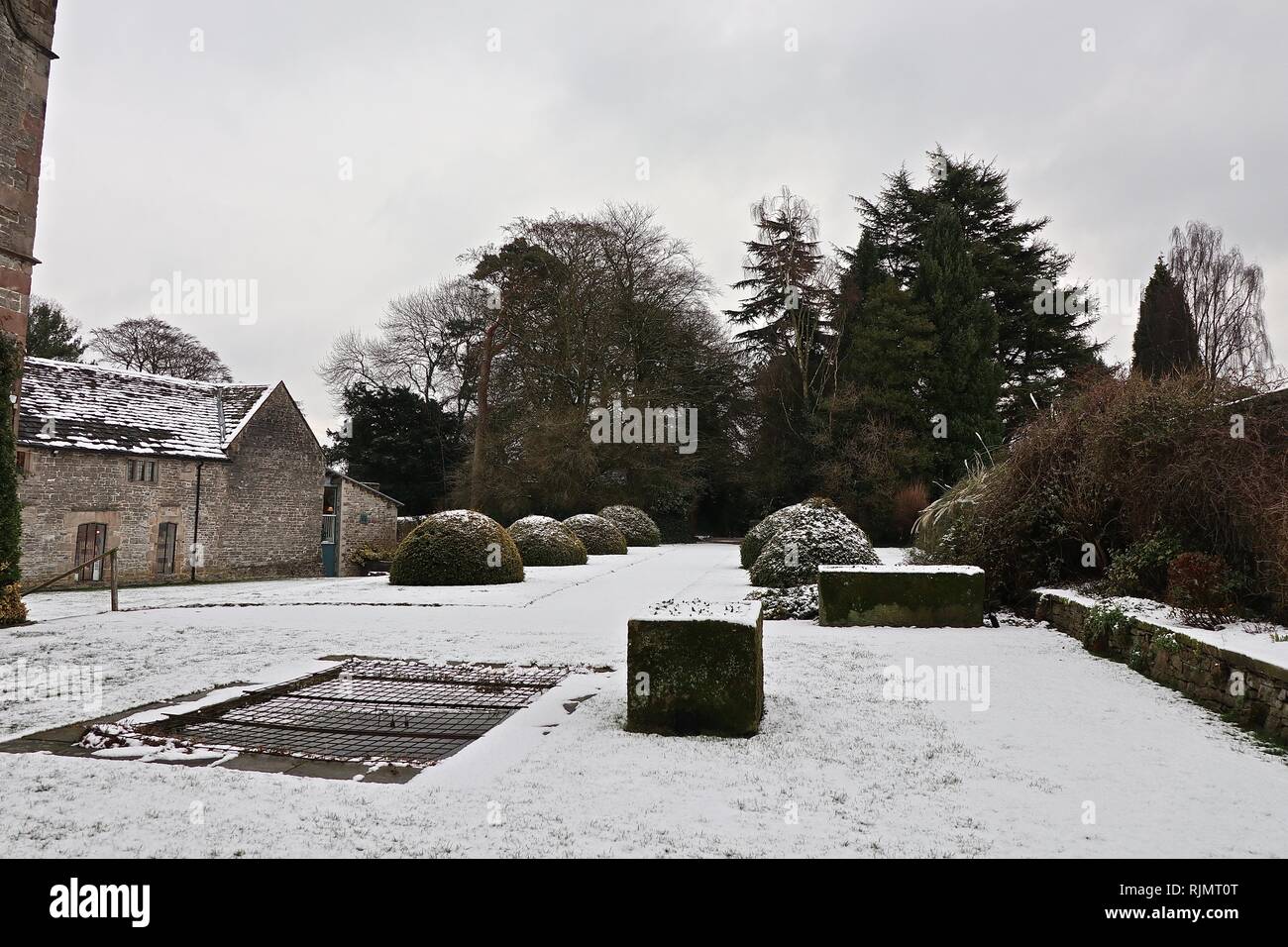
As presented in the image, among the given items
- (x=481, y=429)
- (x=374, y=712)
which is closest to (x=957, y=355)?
(x=481, y=429)

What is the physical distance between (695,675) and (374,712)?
217 centimetres

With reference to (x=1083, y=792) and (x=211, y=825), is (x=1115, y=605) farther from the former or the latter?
(x=211, y=825)

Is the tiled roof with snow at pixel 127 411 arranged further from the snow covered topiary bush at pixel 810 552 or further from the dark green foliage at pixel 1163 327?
the dark green foliage at pixel 1163 327

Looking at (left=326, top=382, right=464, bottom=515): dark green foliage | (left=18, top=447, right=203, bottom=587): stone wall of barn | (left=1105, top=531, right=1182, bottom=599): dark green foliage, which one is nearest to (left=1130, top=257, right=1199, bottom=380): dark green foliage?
(left=1105, top=531, right=1182, bottom=599): dark green foliage

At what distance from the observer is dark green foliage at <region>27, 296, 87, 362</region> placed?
1198 inches

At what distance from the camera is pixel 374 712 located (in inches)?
191

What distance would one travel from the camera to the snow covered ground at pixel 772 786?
2.77 m

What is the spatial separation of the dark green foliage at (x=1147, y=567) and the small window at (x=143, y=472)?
824 inches

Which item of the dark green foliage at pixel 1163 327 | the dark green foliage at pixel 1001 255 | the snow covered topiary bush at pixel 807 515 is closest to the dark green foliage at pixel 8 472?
the snow covered topiary bush at pixel 807 515

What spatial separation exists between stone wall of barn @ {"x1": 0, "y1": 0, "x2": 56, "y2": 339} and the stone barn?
7.35 metres

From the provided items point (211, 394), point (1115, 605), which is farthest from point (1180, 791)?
point (211, 394)

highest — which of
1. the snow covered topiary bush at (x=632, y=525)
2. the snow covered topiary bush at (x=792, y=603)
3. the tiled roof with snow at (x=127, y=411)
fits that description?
the tiled roof with snow at (x=127, y=411)

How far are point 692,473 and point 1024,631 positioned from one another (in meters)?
22.5
